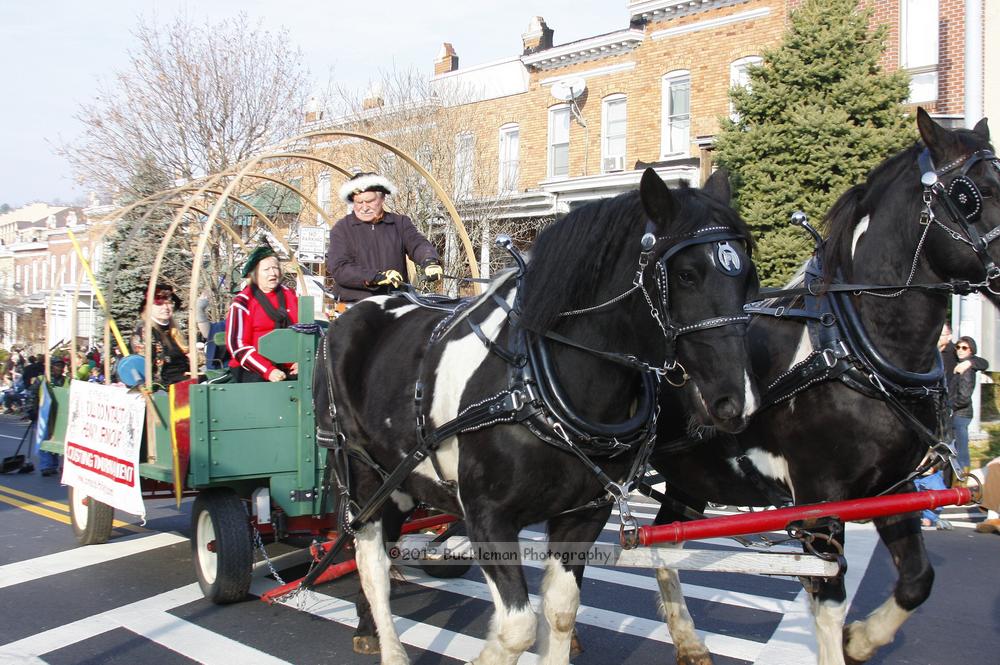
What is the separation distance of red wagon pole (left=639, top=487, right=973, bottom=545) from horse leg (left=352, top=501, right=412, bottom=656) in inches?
68.3

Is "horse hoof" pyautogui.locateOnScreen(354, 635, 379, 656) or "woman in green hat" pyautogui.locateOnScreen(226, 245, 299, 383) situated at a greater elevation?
"woman in green hat" pyautogui.locateOnScreen(226, 245, 299, 383)

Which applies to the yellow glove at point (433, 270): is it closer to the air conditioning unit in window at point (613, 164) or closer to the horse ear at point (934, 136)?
the horse ear at point (934, 136)

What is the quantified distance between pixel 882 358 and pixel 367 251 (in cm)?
340

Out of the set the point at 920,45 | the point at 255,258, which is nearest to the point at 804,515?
the point at 255,258

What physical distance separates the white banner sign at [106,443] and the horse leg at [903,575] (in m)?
4.51

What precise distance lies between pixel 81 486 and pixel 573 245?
17.3 ft

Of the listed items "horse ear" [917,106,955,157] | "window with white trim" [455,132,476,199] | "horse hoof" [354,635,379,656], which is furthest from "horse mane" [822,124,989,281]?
"window with white trim" [455,132,476,199]

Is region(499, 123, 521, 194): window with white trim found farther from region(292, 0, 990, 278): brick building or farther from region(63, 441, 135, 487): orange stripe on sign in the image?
region(63, 441, 135, 487): orange stripe on sign

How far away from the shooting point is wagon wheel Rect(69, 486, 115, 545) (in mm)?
7316

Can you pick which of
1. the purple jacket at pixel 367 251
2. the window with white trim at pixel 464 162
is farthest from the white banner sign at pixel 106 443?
the window with white trim at pixel 464 162

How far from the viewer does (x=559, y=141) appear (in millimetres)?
22750

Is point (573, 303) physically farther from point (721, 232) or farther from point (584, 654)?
point (584, 654)

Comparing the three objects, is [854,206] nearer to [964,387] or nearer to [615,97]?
[964,387]

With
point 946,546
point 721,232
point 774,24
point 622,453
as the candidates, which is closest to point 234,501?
point 622,453
